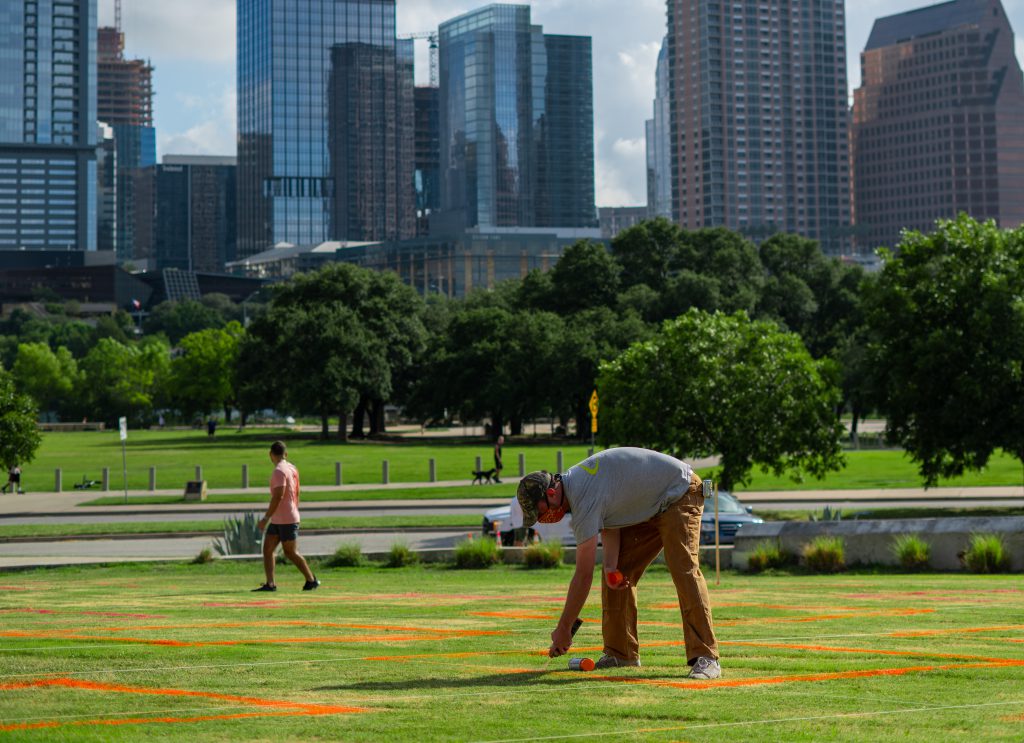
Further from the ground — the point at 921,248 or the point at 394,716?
the point at 921,248

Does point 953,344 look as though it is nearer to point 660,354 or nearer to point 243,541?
point 660,354

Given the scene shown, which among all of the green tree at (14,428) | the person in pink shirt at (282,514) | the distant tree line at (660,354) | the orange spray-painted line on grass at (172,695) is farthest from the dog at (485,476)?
the orange spray-painted line on grass at (172,695)

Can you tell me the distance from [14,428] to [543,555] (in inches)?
777

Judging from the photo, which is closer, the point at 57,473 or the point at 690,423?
the point at 690,423

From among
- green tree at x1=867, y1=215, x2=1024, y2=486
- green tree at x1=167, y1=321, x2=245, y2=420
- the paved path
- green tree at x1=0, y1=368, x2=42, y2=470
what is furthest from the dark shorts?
green tree at x1=167, y1=321, x2=245, y2=420

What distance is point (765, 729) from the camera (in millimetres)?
6805

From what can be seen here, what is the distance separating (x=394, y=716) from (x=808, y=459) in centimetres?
2788

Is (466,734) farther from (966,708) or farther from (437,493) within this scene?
(437,493)

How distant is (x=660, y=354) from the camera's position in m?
34.6

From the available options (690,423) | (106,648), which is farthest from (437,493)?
(106,648)

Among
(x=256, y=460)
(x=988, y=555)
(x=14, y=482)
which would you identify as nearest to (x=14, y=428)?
(x=14, y=482)

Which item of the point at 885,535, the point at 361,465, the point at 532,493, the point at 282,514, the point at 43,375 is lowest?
the point at 885,535

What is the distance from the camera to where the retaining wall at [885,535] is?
19766mm

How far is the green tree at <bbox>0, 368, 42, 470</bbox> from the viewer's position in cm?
3625
